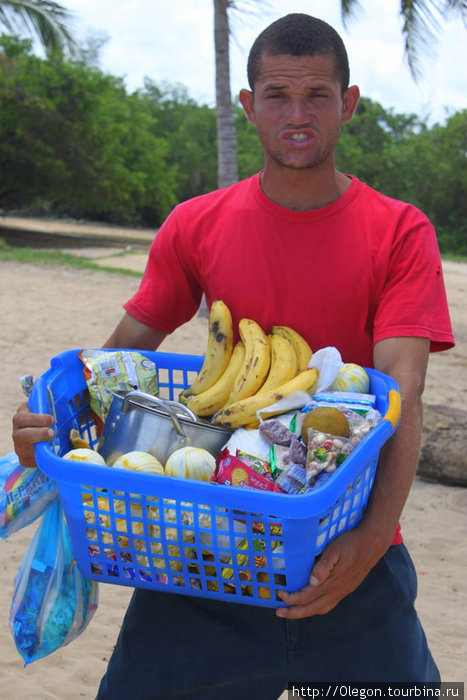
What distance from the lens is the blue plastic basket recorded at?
4.35ft

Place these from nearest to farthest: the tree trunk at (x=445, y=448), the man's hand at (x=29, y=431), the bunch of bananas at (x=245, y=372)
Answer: the man's hand at (x=29, y=431) < the bunch of bananas at (x=245, y=372) < the tree trunk at (x=445, y=448)

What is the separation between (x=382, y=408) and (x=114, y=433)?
62 centimetres

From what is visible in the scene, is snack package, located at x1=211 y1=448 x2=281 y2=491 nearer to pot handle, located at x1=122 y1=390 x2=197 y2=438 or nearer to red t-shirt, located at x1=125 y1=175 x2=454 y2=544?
pot handle, located at x1=122 y1=390 x2=197 y2=438

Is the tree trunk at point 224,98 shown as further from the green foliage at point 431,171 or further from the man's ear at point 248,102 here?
the green foliage at point 431,171

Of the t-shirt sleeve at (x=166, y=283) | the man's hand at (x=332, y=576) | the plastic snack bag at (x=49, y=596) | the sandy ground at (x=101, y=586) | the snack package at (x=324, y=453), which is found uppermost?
the t-shirt sleeve at (x=166, y=283)

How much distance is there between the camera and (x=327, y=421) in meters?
1.49

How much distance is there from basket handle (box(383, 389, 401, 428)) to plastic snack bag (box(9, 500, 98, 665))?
837 millimetres

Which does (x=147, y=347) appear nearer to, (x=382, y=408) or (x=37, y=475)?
(x=37, y=475)

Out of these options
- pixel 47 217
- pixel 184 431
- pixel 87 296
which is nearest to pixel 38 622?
pixel 184 431

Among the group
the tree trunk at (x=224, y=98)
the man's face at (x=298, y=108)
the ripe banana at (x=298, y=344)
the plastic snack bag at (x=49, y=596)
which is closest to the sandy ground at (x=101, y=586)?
Result: the plastic snack bag at (x=49, y=596)

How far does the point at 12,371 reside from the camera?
7.26 meters

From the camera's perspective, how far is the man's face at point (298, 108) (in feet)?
5.99

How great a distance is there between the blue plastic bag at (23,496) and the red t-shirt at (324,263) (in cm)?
68

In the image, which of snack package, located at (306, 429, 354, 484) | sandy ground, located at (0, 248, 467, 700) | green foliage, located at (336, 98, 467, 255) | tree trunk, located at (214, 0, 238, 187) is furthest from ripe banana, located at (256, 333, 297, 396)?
green foliage, located at (336, 98, 467, 255)
